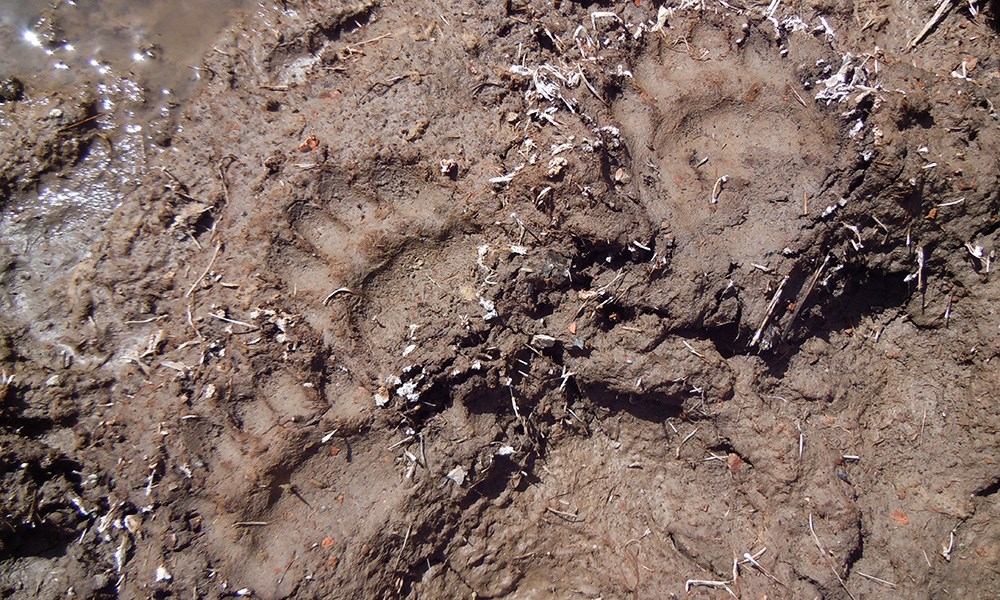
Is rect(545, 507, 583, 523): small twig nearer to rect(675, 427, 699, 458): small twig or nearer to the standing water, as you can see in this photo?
rect(675, 427, 699, 458): small twig

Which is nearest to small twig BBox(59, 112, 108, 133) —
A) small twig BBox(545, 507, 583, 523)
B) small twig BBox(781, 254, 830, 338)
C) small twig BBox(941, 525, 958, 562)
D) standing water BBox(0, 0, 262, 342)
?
standing water BBox(0, 0, 262, 342)

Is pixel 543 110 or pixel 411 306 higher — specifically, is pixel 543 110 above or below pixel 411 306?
above

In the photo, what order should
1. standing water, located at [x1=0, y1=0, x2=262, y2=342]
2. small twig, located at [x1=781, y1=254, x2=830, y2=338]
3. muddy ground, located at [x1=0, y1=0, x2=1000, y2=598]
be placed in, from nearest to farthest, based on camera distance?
muddy ground, located at [x1=0, y1=0, x2=1000, y2=598], small twig, located at [x1=781, y1=254, x2=830, y2=338], standing water, located at [x1=0, y1=0, x2=262, y2=342]

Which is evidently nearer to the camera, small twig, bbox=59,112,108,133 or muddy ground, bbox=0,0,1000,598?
muddy ground, bbox=0,0,1000,598

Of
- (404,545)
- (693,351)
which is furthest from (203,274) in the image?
(693,351)

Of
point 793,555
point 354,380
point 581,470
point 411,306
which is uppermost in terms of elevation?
point 411,306

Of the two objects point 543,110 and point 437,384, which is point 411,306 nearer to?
point 437,384

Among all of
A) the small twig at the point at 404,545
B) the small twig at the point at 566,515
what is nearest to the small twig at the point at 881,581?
the small twig at the point at 566,515

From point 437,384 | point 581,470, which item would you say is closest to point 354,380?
point 437,384
